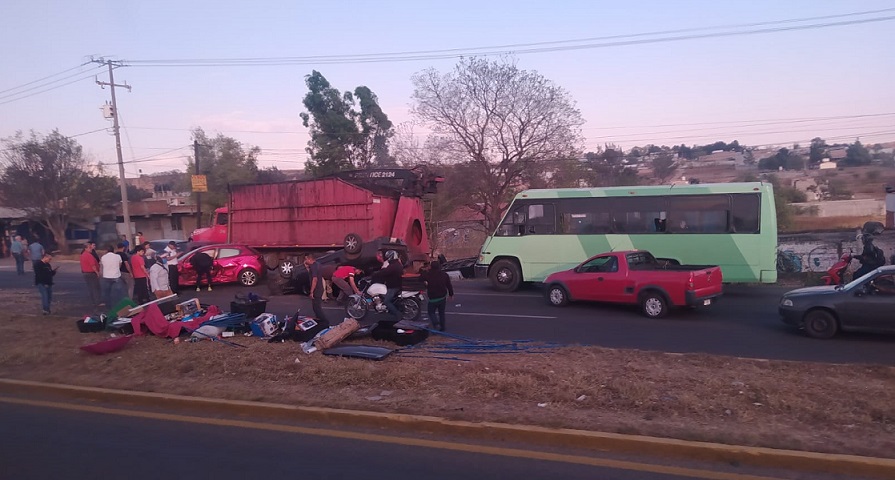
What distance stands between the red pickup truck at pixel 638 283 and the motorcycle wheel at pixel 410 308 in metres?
4.11

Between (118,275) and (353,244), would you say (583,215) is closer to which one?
(353,244)

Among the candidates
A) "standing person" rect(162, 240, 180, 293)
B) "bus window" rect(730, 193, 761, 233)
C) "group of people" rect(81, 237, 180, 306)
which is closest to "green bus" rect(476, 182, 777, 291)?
"bus window" rect(730, 193, 761, 233)

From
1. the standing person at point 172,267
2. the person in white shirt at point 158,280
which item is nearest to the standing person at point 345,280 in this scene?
the person in white shirt at point 158,280

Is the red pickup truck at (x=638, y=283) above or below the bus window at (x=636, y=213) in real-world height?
below

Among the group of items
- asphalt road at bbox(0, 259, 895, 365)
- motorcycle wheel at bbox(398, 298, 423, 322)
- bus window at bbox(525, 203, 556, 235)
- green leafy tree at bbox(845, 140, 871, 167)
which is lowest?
asphalt road at bbox(0, 259, 895, 365)

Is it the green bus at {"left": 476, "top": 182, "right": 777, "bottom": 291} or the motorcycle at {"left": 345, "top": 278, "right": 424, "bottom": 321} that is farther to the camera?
the green bus at {"left": 476, "top": 182, "right": 777, "bottom": 291}

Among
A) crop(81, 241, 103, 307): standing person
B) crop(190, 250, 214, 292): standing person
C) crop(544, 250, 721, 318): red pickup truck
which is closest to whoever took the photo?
crop(544, 250, 721, 318): red pickup truck

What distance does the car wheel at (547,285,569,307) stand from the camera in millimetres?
15922

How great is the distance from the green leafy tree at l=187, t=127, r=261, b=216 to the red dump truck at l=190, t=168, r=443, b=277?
1230 inches

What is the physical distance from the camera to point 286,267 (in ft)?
70.5

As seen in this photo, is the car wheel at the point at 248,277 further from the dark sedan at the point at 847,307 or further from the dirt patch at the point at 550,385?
the dark sedan at the point at 847,307

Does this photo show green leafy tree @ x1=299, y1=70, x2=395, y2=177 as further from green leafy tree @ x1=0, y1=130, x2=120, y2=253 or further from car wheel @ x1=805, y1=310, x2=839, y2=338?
car wheel @ x1=805, y1=310, x2=839, y2=338

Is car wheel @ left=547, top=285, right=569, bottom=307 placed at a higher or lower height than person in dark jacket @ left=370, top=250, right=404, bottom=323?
lower

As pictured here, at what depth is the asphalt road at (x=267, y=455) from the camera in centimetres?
553
